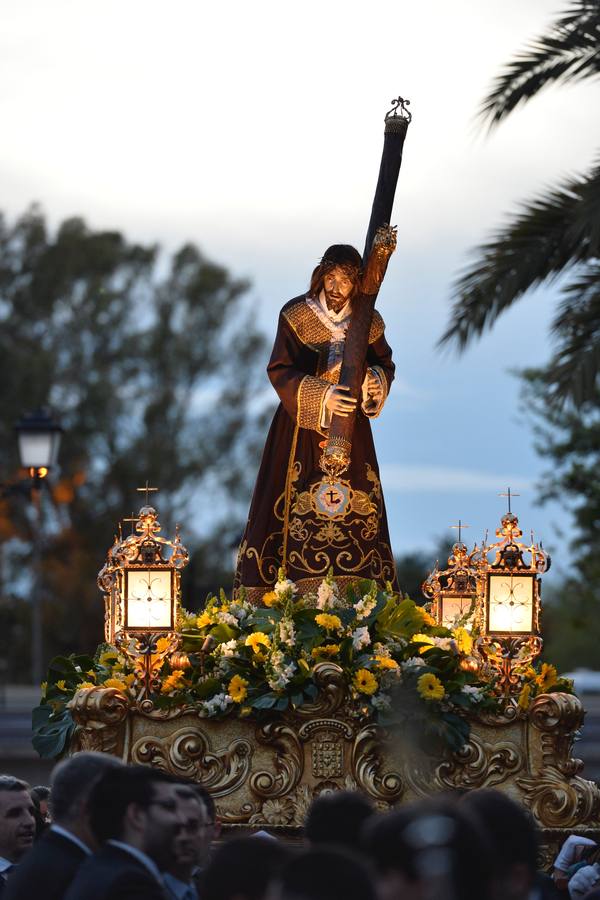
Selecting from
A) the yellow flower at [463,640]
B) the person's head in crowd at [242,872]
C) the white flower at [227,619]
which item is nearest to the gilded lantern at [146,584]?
the white flower at [227,619]

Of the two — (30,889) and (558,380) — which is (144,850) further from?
(558,380)

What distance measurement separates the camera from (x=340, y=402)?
Answer: 34.2ft

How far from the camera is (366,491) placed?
10812 mm

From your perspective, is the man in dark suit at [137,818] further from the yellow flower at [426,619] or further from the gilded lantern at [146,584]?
the yellow flower at [426,619]

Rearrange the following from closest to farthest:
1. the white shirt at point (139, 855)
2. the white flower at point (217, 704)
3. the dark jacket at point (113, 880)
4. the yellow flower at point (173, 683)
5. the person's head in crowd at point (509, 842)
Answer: the person's head in crowd at point (509, 842) < the dark jacket at point (113, 880) < the white shirt at point (139, 855) < the white flower at point (217, 704) < the yellow flower at point (173, 683)

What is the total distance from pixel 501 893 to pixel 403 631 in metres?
5.71

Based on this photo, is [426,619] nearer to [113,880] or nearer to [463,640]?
[463,640]

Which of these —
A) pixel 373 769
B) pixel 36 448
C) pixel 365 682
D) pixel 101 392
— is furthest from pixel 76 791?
pixel 101 392

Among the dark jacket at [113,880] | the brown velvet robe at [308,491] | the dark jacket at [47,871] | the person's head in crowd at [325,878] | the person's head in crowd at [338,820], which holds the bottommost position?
the dark jacket at [47,871]

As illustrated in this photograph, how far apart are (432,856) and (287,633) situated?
576cm

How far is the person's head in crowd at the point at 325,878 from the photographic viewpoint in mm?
4176

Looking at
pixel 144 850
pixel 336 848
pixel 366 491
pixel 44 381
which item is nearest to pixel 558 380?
pixel 366 491

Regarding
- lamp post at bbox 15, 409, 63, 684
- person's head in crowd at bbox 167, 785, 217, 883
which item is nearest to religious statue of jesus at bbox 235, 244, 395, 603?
lamp post at bbox 15, 409, 63, 684

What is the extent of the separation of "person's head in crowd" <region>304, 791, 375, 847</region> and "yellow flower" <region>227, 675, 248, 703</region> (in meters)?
4.30
